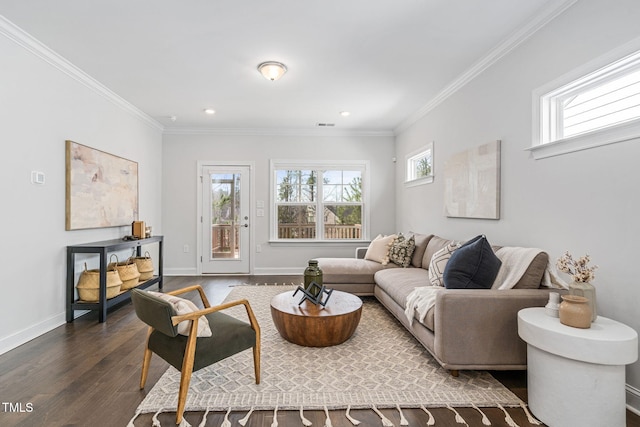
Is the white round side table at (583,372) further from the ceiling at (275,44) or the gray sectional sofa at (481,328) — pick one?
the ceiling at (275,44)

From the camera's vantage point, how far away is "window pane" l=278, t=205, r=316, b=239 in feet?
19.2

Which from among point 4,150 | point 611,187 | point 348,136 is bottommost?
point 611,187

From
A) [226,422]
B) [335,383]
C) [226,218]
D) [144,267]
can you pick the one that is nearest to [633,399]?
[335,383]

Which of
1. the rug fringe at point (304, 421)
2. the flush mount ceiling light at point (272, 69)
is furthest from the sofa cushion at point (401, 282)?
the flush mount ceiling light at point (272, 69)

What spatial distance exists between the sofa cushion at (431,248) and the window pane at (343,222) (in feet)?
6.83

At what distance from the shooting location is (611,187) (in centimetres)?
190

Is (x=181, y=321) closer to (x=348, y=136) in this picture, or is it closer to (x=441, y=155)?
(x=441, y=155)

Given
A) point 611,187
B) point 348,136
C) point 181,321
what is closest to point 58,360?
point 181,321

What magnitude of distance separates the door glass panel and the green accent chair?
3729 millimetres

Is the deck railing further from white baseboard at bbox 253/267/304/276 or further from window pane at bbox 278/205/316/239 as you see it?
white baseboard at bbox 253/267/304/276

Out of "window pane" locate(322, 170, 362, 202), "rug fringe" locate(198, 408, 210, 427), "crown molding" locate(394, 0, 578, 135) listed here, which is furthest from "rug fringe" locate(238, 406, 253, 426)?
"window pane" locate(322, 170, 362, 202)

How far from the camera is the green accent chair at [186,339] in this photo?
5.49ft

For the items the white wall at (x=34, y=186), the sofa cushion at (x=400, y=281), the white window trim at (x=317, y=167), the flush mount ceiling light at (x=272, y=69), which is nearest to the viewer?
the white wall at (x=34, y=186)

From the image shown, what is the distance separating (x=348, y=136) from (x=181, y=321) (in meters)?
4.77
